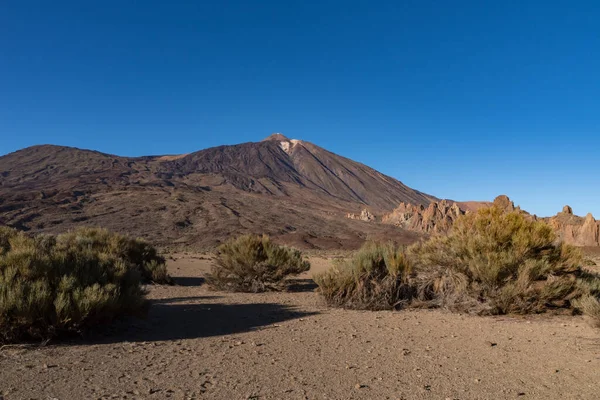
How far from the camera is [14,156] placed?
435ft

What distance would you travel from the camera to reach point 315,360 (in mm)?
5230

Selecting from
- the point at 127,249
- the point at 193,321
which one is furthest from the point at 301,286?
the point at 193,321

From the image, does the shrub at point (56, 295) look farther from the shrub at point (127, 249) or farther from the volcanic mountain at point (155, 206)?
the volcanic mountain at point (155, 206)

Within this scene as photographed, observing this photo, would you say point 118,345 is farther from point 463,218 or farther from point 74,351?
point 463,218

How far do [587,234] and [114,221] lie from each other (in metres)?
53.3

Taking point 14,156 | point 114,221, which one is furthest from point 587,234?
point 14,156

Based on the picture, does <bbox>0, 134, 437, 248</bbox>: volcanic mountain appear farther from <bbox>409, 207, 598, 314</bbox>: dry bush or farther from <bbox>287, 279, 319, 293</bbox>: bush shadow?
<bbox>409, 207, 598, 314</bbox>: dry bush

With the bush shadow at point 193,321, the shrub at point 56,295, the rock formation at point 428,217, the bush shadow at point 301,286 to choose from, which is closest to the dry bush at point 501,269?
the bush shadow at point 193,321

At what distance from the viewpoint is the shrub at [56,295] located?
17.5 ft

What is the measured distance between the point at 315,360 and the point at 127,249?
1083 cm

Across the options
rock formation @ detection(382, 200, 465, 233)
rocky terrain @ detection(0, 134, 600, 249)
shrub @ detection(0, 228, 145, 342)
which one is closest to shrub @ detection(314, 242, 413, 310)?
rocky terrain @ detection(0, 134, 600, 249)

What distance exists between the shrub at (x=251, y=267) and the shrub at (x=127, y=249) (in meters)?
2.22

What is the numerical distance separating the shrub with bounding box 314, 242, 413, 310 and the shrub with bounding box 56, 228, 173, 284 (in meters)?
6.33

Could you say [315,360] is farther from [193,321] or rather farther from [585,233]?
[585,233]
